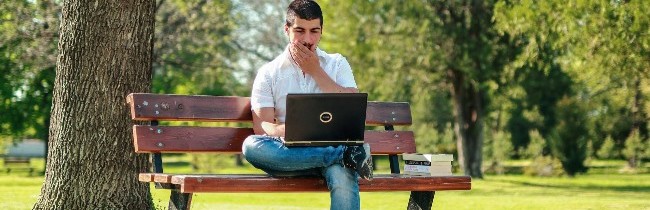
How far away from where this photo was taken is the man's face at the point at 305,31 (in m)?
7.07

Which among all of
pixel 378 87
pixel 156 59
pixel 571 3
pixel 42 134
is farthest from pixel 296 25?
pixel 42 134

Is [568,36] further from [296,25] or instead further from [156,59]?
[296,25]

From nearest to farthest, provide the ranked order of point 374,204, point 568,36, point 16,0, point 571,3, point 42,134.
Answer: point 374,204
point 571,3
point 568,36
point 16,0
point 42,134

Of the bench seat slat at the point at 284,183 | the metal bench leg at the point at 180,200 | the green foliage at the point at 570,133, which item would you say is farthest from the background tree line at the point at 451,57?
the metal bench leg at the point at 180,200

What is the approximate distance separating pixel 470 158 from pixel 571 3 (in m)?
13.0

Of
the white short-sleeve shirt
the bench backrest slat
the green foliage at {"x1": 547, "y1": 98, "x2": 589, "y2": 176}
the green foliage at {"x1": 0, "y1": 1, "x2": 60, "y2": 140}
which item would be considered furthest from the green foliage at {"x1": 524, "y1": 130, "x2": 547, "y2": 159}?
the white short-sleeve shirt

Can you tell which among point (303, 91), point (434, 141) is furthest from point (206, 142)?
point (434, 141)

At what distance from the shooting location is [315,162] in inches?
270

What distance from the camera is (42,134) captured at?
125ft

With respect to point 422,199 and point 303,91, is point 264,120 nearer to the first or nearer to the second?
point 303,91

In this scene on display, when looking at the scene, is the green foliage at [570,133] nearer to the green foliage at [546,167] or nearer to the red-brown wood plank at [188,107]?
the green foliage at [546,167]

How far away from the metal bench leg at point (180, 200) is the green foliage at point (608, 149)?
3660cm

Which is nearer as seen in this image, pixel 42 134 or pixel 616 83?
pixel 42 134

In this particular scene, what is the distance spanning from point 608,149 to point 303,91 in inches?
1442
